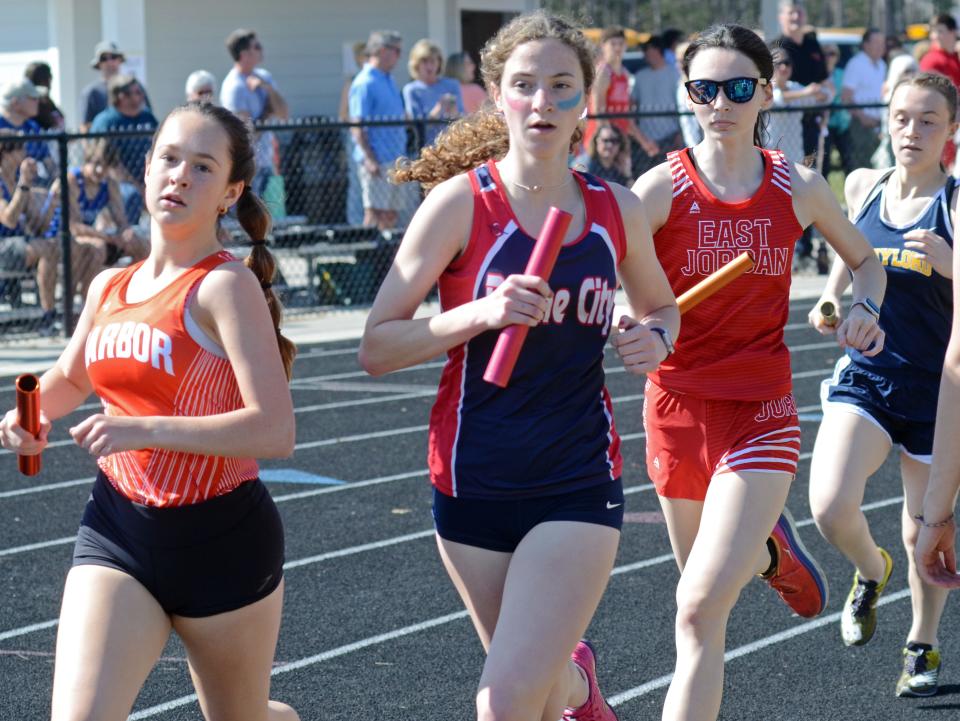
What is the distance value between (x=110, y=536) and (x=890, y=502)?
209 inches

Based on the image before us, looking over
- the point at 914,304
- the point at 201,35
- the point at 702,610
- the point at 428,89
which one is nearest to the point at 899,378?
the point at 914,304

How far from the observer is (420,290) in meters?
3.85

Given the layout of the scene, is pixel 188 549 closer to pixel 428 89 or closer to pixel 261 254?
pixel 261 254

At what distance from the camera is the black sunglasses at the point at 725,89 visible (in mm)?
4941

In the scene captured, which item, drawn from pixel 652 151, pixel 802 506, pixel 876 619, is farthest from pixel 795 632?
pixel 652 151

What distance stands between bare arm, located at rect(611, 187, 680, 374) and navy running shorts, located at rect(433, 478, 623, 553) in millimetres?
328

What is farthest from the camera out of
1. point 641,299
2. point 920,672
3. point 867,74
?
point 867,74

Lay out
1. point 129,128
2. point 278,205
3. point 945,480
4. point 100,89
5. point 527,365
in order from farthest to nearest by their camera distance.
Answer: point 100,89
point 129,128
point 278,205
point 527,365
point 945,480

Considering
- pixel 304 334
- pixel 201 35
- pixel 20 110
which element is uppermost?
pixel 201 35

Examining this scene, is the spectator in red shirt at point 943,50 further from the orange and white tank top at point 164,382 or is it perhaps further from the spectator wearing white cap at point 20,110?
the orange and white tank top at point 164,382

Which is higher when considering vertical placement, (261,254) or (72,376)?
(261,254)

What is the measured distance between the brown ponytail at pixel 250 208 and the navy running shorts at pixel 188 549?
1.25ft

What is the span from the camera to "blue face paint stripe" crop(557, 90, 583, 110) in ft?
12.8

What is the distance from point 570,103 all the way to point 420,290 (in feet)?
1.90
